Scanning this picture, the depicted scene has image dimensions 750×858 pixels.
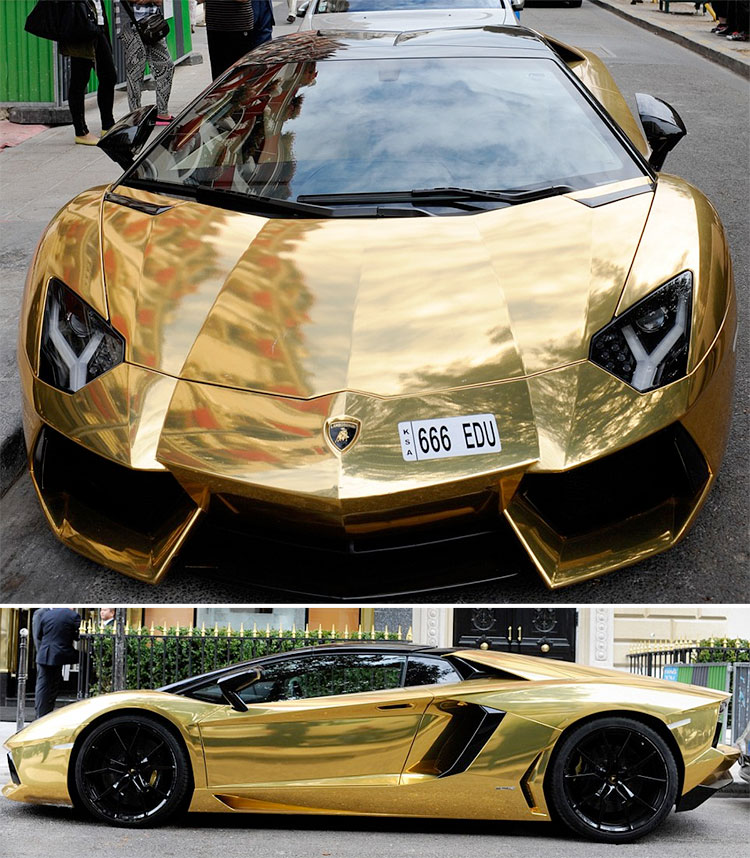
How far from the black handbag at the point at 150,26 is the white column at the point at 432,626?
7.57m

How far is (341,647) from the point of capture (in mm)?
4223

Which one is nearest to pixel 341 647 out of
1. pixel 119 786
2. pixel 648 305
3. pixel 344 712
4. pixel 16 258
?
pixel 344 712

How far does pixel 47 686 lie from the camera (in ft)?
21.5

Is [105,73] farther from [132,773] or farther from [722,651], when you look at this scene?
[132,773]

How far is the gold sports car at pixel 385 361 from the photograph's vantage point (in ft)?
9.63

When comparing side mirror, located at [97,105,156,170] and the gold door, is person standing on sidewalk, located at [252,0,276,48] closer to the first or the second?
side mirror, located at [97,105,156,170]

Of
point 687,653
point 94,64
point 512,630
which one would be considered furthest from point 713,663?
point 94,64

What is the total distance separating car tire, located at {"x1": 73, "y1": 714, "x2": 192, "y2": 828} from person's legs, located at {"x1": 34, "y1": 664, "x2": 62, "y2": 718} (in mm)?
1802

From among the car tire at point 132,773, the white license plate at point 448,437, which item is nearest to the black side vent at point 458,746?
the car tire at point 132,773

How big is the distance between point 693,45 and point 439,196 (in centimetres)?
1842

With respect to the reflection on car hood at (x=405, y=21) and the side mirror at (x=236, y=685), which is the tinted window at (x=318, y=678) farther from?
the reflection on car hood at (x=405, y=21)

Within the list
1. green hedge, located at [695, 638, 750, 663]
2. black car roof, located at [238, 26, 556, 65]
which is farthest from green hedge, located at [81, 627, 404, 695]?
green hedge, located at [695, 638, 750, 663]

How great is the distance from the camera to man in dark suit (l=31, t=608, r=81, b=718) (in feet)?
14.7

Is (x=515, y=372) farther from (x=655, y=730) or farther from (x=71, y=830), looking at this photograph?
(x=71, y=830)
